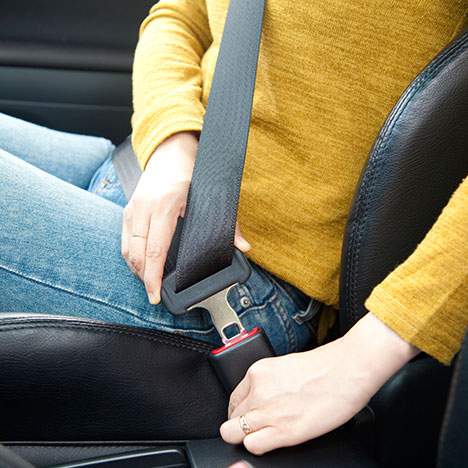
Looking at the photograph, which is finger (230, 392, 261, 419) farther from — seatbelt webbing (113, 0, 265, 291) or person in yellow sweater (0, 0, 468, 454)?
seatbelt webbing (113, 0, 265, 291)

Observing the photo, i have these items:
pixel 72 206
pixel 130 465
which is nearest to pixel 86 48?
pixel 72 206

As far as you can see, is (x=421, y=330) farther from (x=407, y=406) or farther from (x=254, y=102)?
(x=254, y=102)

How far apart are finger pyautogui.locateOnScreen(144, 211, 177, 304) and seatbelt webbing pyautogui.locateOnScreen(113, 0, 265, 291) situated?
0.02m

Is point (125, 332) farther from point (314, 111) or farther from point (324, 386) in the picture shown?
point (314, 111)

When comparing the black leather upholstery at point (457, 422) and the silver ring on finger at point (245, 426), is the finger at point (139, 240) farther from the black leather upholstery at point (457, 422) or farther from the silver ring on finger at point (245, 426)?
the black leather upholstery at point (457, 422)

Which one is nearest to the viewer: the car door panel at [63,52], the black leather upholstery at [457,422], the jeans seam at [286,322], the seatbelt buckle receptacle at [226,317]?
the black leather upholstery at [457,422]

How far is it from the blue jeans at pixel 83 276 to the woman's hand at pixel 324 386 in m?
0.16

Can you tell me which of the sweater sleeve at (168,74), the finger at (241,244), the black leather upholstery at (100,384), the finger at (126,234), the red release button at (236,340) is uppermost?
the sweater sleeve at (168,74)

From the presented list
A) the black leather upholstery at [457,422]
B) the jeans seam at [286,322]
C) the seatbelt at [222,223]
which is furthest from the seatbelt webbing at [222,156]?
the black leather upholstery at [457,422]

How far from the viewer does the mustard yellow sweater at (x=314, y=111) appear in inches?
27.9

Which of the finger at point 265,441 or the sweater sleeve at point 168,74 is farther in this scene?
the sweater sleeve at point 168,74

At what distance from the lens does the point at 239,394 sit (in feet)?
2.24

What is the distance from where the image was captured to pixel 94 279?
0.75 m

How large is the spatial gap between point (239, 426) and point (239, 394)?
0.04 metres
